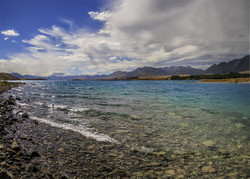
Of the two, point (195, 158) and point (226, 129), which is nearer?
point (195, 158)

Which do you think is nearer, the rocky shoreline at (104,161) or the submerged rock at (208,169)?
the rocky shoreline at (104,161)

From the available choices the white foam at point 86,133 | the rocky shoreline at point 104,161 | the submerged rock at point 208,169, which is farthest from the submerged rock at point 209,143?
the white foam at point 86,133

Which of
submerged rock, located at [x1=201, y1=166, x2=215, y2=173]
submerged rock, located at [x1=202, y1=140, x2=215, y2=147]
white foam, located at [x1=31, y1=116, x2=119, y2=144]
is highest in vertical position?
white foam, located at [x1=31, y1=116, x2=119, y2=144]

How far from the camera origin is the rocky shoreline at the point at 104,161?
4.35 metres

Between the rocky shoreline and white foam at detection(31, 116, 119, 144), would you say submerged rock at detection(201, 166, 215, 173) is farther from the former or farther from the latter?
white foam at detection(31, 116, 119, 144)

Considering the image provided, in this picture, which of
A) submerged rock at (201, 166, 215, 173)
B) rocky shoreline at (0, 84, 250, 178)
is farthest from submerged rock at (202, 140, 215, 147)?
submerged rock at (201, 166, 215, 173)

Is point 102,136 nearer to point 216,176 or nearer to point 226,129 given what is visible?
point 216,176

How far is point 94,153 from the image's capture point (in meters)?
5.70

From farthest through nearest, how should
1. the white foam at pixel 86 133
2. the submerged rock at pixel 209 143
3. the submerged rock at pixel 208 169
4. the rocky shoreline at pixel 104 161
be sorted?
the white foam at pixel 86 133 → the submerged rock at pixel 209 143 → the submerged rock at pixel 208 169 → the rocky shoreline at pixel 104 161

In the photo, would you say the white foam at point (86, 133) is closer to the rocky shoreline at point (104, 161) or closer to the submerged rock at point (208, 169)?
the rocky shoreline at point (104, 161)

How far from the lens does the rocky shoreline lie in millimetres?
4348

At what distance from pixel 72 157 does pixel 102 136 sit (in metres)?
2.44

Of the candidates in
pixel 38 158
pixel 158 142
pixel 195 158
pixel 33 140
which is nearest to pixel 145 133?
pixel 158 142

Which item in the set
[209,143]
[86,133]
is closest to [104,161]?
[86,133]
